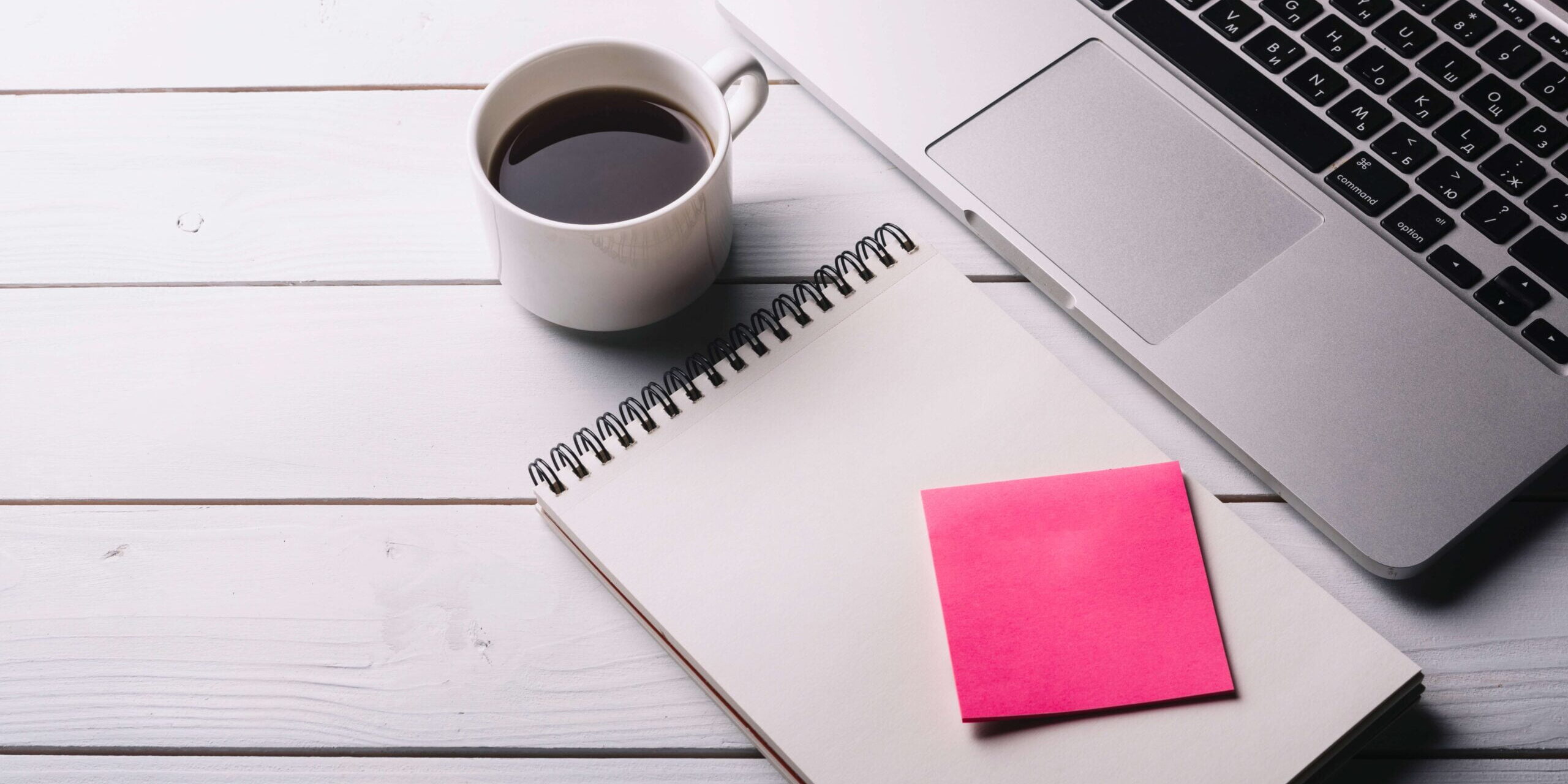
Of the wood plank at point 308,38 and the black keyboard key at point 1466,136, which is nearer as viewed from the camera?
the black keyboard key at point 1466,136

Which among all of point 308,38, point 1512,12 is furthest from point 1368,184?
point 308,38

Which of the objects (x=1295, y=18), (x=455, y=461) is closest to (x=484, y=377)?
(x=455, y=461)

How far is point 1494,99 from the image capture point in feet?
2.01

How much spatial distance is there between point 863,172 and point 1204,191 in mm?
184

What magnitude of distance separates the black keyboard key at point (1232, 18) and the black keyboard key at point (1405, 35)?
6 cm

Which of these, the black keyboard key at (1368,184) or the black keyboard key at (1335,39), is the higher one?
the black keyboard key at (1335,39)

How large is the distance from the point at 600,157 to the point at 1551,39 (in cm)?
51

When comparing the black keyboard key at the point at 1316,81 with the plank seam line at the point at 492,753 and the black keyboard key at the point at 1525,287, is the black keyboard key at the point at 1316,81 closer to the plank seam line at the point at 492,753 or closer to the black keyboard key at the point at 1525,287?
the black keyboard key at the point at 1525,287

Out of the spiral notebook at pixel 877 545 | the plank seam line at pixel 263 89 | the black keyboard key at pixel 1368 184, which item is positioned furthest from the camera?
the plank seam line at pixel 263 89

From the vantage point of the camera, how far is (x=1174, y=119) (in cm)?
63

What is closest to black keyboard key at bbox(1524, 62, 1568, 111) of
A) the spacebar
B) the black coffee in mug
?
the spacebar

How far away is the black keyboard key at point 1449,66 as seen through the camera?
24.3 inches

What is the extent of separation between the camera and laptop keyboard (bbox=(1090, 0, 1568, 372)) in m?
0.57

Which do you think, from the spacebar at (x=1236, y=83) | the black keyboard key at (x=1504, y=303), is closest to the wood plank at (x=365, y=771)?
the black keyboard key at (x=1504, y=303)
